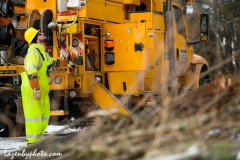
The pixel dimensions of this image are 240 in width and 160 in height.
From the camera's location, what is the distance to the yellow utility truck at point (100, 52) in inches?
436

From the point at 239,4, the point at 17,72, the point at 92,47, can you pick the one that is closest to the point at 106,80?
the point at 92,47

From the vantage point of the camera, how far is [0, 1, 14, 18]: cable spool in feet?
38.5

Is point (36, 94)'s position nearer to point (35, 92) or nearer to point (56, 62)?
point (35, 92)

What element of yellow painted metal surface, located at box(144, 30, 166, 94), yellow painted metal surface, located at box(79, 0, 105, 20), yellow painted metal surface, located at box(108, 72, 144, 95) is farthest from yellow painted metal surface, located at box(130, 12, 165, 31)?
yellow painted metal surface, located at box(108, 72, 144, 95)

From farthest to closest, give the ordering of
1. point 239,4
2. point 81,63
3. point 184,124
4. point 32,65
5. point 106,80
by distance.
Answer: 1. point 239,4
2. point 106,80
3. point 81,63
4. point 32,65
5. point 184,124

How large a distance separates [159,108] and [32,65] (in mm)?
4834

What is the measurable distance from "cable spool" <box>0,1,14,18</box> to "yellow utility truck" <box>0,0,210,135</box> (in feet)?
0.83

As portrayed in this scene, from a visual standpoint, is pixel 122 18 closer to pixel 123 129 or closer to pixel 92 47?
pixel 92 47

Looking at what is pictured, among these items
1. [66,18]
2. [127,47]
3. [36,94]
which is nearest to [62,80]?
[66,18]

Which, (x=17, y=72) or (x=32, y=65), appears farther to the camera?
(x=17, y=72)

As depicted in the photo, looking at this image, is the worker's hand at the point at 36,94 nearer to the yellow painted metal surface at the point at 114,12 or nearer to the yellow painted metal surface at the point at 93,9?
the yellow painted metal surface at the point at 93,9

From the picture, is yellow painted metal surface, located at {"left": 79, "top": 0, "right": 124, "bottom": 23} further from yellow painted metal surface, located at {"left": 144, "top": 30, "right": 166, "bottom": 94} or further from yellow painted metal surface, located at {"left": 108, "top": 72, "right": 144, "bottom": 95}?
yellow painted metal surface, located at {"left": 108, "top": 72, "right": 144, "bottom": 95}

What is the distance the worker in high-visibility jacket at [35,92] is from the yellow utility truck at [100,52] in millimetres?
848

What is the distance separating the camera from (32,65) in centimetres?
977
